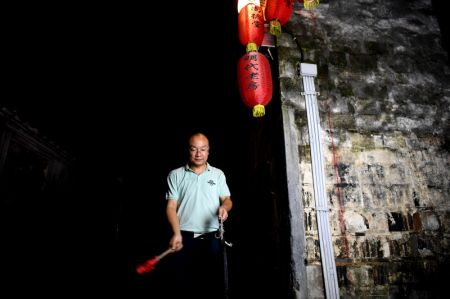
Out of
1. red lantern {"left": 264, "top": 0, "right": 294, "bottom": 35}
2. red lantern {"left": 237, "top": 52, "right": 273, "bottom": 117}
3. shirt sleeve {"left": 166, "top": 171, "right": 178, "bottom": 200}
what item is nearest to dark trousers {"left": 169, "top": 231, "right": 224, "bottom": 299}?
shirt sleeve {"left": 166, "top": 171, "right": 178, "bottom": 200}

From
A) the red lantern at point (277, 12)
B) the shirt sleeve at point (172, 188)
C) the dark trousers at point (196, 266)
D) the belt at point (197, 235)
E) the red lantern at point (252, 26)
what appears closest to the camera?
the dark trousers at point (196, 266)

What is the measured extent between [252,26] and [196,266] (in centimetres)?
379

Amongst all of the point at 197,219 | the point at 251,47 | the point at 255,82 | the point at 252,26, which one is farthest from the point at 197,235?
the point at 252,26

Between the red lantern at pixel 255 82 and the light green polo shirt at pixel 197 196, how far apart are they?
124 cm

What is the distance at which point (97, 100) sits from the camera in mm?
6656

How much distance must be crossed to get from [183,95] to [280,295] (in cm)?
662

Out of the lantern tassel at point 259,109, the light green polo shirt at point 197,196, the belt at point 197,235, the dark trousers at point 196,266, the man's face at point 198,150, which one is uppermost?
the lantern tassel at point 259,109

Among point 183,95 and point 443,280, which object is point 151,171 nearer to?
point 183,95

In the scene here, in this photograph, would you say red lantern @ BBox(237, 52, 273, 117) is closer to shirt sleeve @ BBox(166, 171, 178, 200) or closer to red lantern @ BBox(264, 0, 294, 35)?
red lantern @ BBox(264, 0, 294, 35)

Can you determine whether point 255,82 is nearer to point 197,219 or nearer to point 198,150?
point 198,150

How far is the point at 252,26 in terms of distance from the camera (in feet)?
14.2

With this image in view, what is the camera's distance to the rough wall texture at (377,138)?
409 centimetres

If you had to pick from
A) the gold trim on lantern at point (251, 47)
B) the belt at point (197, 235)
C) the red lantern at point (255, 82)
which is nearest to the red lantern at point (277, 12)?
the gold trim on lantern at point (251, 47)

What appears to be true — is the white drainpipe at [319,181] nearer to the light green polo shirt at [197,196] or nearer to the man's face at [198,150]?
the light green polo shirt at [197,196]
